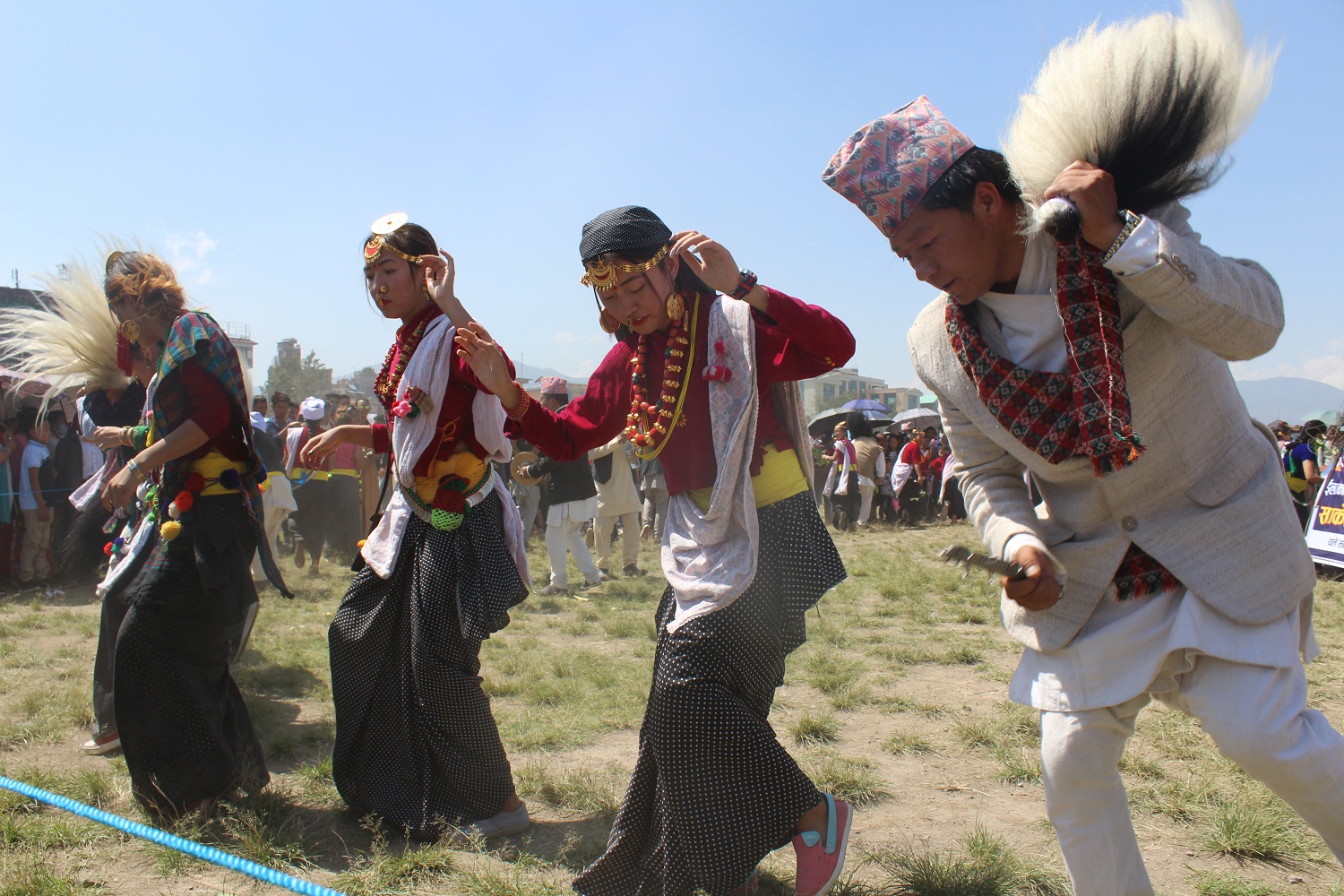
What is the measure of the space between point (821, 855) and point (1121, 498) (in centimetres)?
128

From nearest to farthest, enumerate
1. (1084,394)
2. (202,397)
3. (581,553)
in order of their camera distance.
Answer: (1084,394) → (202,397) → (581,553)

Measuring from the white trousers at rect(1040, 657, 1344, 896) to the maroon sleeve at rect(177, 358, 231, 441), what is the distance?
2863 millimetres

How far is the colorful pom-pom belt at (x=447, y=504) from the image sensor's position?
3.46m

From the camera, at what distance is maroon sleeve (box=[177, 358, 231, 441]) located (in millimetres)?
3473

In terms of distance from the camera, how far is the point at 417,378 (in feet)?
11.0

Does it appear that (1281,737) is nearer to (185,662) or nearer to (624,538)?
(185,662)

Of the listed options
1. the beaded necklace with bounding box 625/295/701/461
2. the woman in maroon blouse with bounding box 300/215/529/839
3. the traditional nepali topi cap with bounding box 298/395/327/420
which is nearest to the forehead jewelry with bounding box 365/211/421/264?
the woman in maroon blouse with bounding box 300/215/529/839

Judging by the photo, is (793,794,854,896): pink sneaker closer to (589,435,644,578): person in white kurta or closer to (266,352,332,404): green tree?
(589,435,644,578): person in white kurta

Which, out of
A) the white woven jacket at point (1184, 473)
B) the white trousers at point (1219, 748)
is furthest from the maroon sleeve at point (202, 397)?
the white trousers at point (1219, 748)

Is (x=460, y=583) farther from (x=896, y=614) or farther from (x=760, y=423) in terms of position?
(x=896, y=614)

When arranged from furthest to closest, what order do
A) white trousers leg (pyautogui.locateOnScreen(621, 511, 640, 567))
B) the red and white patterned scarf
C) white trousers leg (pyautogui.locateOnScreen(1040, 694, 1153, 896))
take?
1. white trousers leg (pyautogui.locateOnScreen(621, 511, 640, 567))
2. white trousers leg (pyautogui.locateOnScreen(1040, 694, 1153, 896))
3. the red and white patterned scarf

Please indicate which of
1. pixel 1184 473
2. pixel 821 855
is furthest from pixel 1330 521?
pixel 1184 473

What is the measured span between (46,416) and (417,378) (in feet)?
28.6

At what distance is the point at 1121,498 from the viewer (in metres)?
2.07
